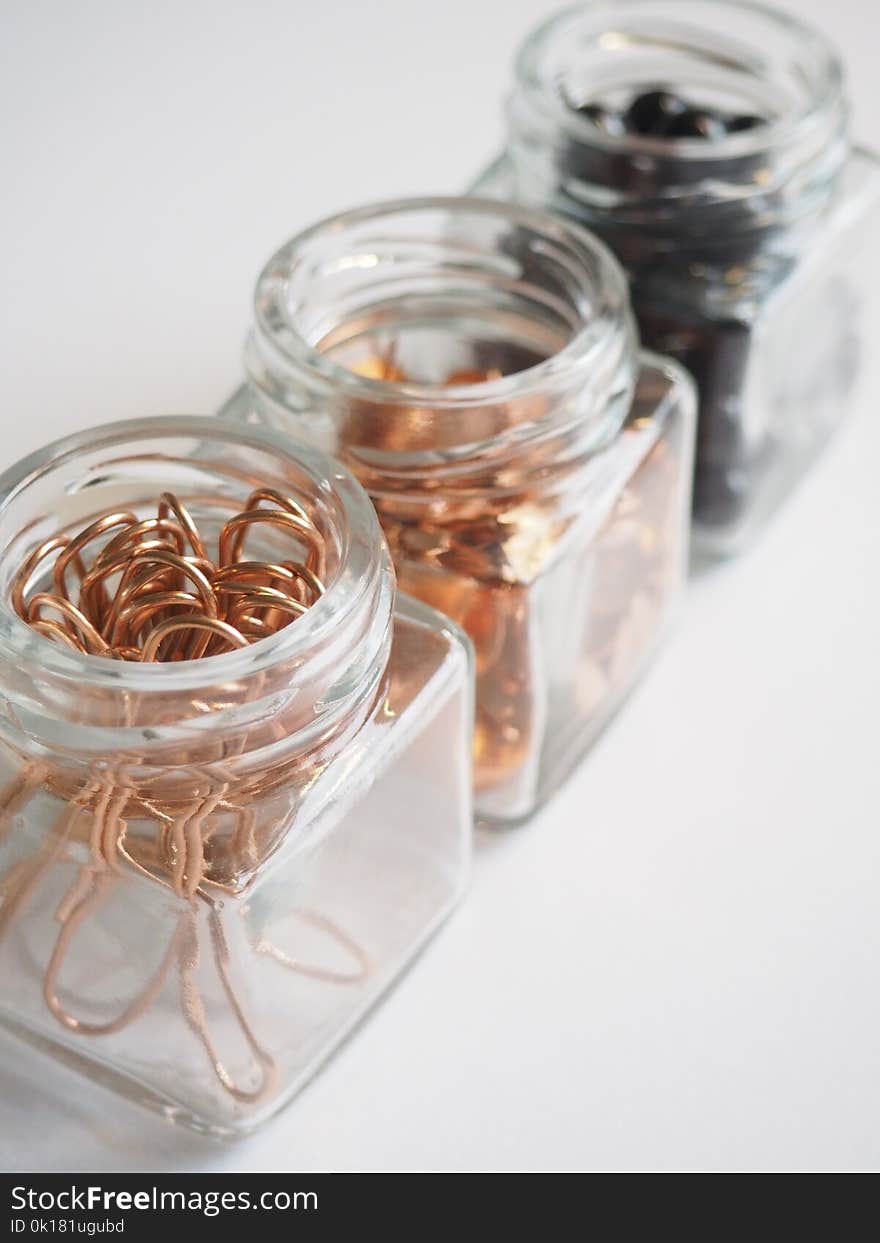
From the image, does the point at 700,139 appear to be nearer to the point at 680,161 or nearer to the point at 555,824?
the point at 680,161

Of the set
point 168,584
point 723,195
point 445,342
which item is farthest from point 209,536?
point 723,195

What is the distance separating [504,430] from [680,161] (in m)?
0.18

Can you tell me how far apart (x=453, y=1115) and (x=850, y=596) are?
0.33 meters

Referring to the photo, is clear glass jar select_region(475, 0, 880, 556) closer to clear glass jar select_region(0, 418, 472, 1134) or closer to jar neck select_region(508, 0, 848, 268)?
jar neck select_region(508, 0, 848, 268)

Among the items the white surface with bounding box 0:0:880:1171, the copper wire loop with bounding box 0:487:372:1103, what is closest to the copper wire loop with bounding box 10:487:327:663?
the copper wire loop with bounding box 0:487:372:1103

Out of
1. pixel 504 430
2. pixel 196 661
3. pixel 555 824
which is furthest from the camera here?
pixel 555 824

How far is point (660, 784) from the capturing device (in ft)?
2.38

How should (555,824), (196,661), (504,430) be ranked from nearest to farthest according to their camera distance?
(196,661) < (504,430) < (555,824)

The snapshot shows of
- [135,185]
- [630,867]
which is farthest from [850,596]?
[135,185]

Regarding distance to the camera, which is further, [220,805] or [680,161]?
[680,161]

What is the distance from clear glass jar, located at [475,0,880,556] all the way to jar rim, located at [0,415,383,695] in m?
0.22

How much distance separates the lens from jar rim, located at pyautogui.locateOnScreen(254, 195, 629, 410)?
0.59m

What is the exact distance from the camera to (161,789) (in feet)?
1.68

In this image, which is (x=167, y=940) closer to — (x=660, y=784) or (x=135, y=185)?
(x=660, y=784)
